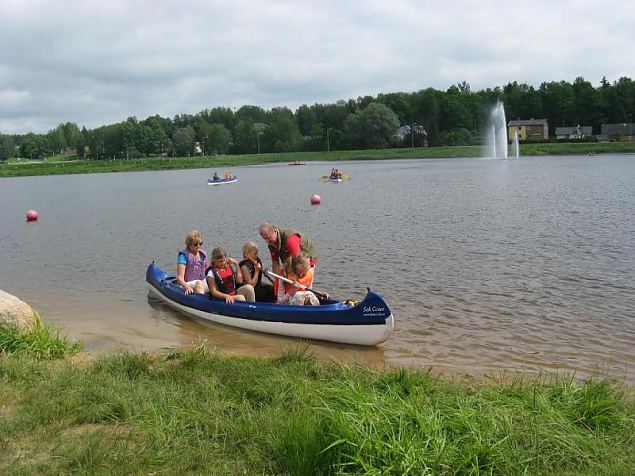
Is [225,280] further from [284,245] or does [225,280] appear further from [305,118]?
[305,118]

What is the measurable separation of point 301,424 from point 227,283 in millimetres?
6119

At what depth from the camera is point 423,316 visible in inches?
412

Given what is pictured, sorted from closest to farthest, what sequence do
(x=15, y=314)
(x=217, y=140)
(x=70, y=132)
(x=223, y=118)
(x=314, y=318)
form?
(x=15, y=314) → (x=314, y=318) → (x=217, y=140) → (x=223, y=118) → (x=70, y=132)

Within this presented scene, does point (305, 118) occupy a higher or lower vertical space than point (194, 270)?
higher

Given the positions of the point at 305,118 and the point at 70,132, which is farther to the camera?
the point at 70,132

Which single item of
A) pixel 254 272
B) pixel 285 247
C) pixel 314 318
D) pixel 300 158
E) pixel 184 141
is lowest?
pixel 314 318

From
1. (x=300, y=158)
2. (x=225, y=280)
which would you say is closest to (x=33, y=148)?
(x=300, y=158)

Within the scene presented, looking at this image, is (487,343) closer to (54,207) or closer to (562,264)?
(562,264)

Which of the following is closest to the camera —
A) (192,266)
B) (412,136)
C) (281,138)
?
(192,266)

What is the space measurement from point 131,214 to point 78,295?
1889 centimetres

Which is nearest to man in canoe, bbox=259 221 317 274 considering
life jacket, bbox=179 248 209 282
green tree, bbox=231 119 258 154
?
life jacket, bbox=179 248 209 282

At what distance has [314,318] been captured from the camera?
9156mm

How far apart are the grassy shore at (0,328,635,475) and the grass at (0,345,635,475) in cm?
1

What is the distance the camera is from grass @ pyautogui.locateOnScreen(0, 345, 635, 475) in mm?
4281
